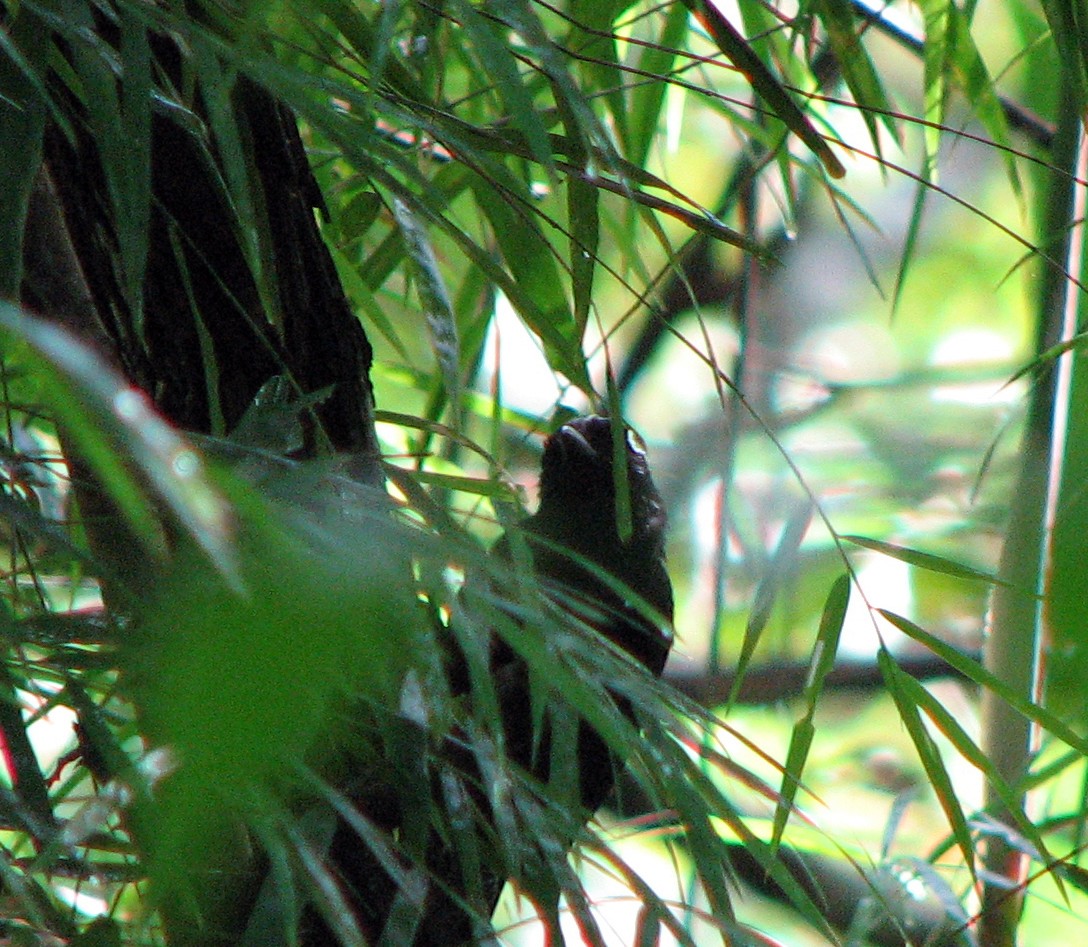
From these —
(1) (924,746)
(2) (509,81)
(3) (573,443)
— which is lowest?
(1) (924,746)

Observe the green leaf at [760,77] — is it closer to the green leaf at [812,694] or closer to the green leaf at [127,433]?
the green leaf at [812,694]

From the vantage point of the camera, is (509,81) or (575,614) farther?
(575,614)

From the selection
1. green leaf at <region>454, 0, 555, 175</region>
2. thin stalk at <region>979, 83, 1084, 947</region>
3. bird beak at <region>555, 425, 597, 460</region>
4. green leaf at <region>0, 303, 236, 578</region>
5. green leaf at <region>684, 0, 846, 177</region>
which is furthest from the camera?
bird beak at <region>555, 425, 597, 460</region>

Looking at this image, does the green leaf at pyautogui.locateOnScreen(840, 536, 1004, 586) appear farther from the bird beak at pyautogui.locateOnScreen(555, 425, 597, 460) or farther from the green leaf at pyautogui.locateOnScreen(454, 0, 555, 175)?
the bird beak at pyautogui.locateOnScreen(555, 425, 597, 460)

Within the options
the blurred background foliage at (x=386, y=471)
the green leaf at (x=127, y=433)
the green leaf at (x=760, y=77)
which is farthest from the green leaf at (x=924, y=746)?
the green leaf at (x=127, y=433)

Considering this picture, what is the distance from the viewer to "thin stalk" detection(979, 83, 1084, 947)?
1085 millimetres

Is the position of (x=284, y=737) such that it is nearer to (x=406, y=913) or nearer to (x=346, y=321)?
(x=406, y=913)

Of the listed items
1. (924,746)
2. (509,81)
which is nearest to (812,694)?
(924,746)

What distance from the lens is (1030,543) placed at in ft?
3.52

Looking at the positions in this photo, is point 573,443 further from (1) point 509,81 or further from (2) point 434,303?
(1) point 509,81

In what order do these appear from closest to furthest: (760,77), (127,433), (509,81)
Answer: (127,433) < (509,81) < (760,77)

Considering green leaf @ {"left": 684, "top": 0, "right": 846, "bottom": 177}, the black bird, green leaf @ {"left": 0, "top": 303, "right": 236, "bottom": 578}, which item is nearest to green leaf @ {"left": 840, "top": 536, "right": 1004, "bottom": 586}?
the black bird

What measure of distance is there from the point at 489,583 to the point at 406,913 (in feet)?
0.66

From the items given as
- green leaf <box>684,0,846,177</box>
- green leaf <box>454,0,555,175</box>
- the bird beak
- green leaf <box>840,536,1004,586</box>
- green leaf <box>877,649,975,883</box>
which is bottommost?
green leaf <box>877,649,975,883</box>
